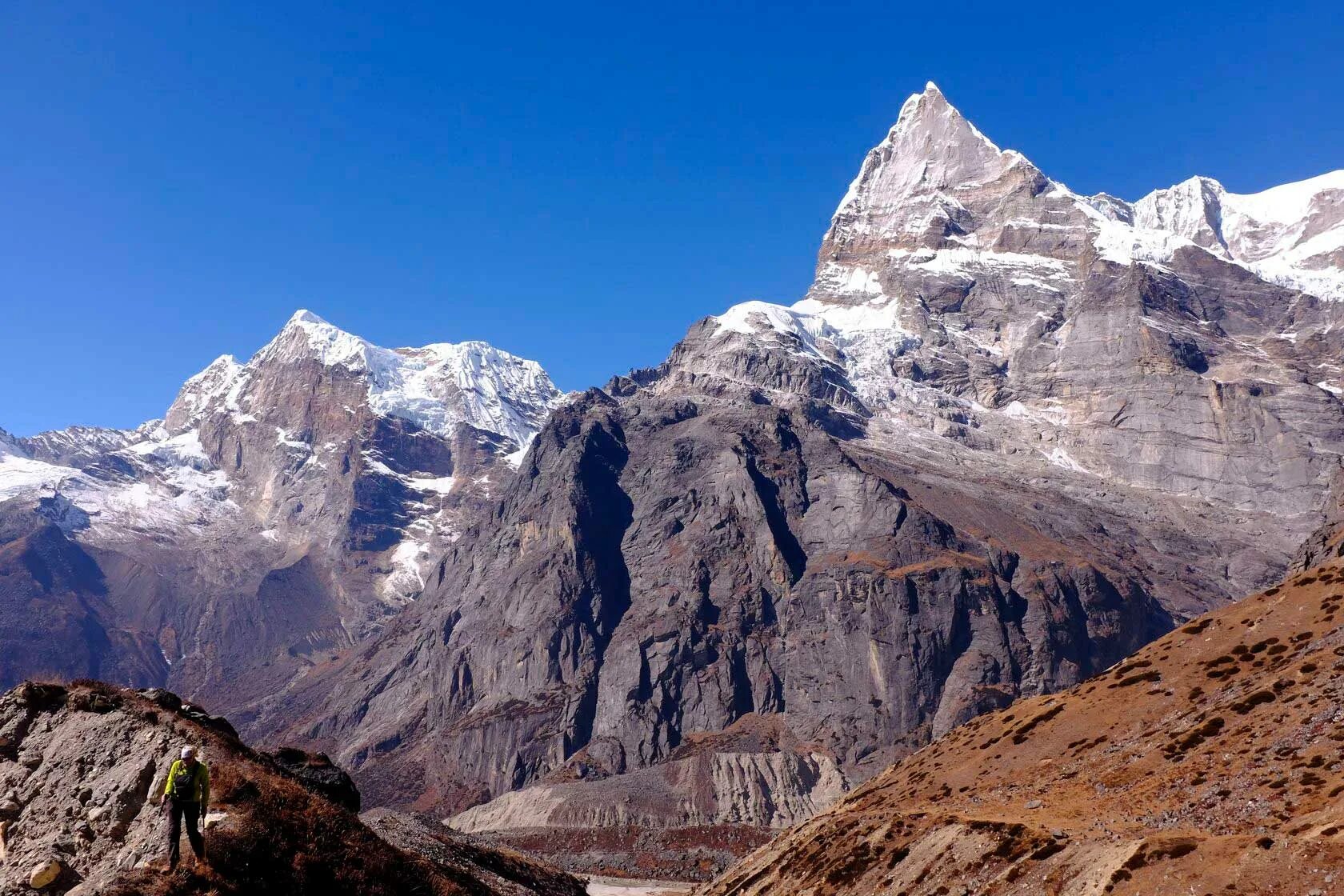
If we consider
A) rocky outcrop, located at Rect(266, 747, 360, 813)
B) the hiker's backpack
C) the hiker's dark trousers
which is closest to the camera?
the hiker's backpack

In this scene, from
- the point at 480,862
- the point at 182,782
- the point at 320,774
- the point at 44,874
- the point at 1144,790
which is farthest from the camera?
the point at 480,862

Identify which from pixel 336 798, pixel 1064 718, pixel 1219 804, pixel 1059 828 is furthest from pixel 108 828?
pixel 1064 718

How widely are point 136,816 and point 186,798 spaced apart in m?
5.06

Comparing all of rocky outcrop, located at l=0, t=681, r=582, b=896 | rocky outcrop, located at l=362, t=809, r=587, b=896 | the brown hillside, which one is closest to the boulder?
rocky outcrop, located at l=0, t=681, r=582, b=896

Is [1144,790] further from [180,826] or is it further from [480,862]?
[180,826]

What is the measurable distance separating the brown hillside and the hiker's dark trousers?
121 ft

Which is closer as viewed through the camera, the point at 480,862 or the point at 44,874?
the point at 44,874

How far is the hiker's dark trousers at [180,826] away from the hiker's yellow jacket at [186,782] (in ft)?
0.64

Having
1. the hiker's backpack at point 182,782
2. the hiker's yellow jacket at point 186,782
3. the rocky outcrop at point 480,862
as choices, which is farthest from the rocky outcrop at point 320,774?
the hiker's backpack at point 182,782

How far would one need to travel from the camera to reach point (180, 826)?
95.8ft

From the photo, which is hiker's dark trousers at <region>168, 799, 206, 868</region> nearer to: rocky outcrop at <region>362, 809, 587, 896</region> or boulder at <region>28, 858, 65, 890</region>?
boulder at <region>28, 858, 65, 890</region>

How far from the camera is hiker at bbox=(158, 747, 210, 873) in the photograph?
28828 mm

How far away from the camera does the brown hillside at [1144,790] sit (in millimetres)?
44906

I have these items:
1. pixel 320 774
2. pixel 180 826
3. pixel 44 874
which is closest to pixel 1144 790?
pixel 320 774
